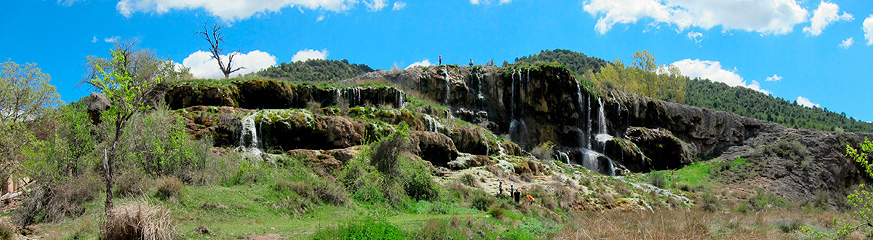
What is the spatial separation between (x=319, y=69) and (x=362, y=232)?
82861 millimetres

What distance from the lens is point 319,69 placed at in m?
91.3

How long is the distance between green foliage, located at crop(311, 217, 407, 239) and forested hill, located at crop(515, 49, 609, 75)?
10752cm

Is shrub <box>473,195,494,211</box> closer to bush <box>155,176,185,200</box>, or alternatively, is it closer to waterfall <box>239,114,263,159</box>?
waterfall <box>239,114,263,159</box>

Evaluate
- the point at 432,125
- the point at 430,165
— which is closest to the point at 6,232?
the point at 430,165

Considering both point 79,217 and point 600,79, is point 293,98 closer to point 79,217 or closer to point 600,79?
point 79,217

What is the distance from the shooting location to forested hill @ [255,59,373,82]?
262ft

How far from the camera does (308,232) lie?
12.7m

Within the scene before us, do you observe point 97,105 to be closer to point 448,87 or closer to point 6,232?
point 6,232

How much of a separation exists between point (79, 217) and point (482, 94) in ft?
129

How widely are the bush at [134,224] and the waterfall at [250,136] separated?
15.2 m

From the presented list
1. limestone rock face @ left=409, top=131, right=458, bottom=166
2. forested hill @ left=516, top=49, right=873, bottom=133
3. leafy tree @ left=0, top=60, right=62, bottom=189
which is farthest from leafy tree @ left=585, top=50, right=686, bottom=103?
leafy tree @ left=0, top=60, right=62, bottom=189

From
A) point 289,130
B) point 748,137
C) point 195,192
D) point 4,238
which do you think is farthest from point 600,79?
point 4,238

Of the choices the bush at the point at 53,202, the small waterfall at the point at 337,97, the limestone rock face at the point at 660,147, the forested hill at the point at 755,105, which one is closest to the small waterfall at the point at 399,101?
the small waterfall at the point at 337,97

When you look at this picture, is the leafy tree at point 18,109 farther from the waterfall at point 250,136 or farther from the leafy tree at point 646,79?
the leafy tree at point 646,79
